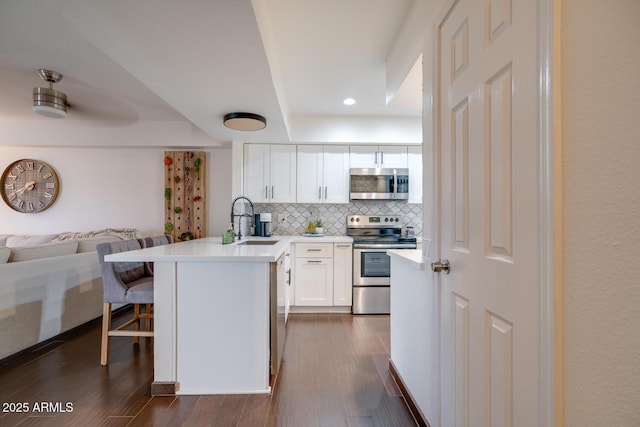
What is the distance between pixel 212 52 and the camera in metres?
1.84

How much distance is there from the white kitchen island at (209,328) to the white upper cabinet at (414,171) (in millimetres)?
2745

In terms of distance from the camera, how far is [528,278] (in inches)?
31.1

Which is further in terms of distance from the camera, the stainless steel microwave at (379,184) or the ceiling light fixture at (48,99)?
the stainless steel microwave at (379,184)

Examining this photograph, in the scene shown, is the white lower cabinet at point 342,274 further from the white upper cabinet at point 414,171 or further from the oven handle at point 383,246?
the white upper cabinet at point 414,171

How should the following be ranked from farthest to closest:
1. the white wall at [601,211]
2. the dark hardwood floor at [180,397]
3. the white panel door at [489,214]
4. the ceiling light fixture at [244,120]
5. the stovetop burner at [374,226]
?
1. the stovetop burner at [374,226]
2. the ceiling light fixture at [244,120]
3. the dark hardwood floor at [180,397]
4. the white panel door at [489,214]
5. the white wall at [601,211]

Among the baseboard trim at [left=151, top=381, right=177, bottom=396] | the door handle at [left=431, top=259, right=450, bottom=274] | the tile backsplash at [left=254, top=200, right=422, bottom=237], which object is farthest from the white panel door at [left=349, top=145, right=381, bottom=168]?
the baseboard trim at [left=151, top=381, right=177, bottom=396]

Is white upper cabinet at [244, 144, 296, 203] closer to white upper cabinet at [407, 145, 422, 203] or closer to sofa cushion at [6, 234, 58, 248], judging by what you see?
white upper cabinet at [407, 145, 422, 203]

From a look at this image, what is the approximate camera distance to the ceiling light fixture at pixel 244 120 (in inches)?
113

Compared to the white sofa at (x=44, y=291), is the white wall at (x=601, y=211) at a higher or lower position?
higher

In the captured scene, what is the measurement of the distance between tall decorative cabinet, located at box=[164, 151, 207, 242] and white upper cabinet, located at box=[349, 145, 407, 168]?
225cm

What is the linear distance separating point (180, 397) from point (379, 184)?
10.3 feet

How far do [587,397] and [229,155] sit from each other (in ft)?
14.8

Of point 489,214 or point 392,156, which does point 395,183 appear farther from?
point 489,214

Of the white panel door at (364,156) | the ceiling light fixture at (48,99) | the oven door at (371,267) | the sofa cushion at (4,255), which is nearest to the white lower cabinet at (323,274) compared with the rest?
the oven door at (371,267)
